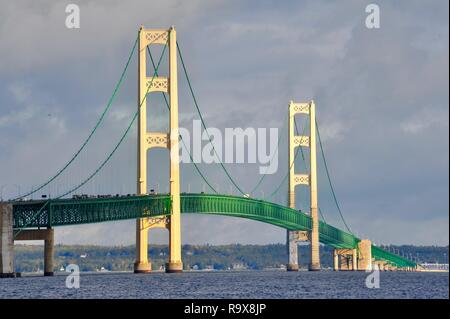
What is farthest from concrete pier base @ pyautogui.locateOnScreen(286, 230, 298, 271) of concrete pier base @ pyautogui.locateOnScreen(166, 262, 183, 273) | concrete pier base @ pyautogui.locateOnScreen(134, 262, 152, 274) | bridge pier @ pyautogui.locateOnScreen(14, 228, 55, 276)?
bridge pier @ pyautogui.locateOnScreen(14, 228, 55, 276)

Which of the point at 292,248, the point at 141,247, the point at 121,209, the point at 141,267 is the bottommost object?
the point at 141,267

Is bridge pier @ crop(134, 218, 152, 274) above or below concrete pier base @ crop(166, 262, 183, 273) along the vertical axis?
above

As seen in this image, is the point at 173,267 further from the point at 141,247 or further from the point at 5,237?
the point at 5,237

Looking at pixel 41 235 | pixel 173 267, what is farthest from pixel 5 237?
pixel 173 267

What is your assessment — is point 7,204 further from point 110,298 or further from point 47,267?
point 110,298

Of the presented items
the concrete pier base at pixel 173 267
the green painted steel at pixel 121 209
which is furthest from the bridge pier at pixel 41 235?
the concrete pier base at pixel 173 267

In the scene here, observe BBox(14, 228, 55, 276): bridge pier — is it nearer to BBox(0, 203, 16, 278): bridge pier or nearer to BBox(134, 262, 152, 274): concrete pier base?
BBox(0, 203, 16, 278): bridge pier
